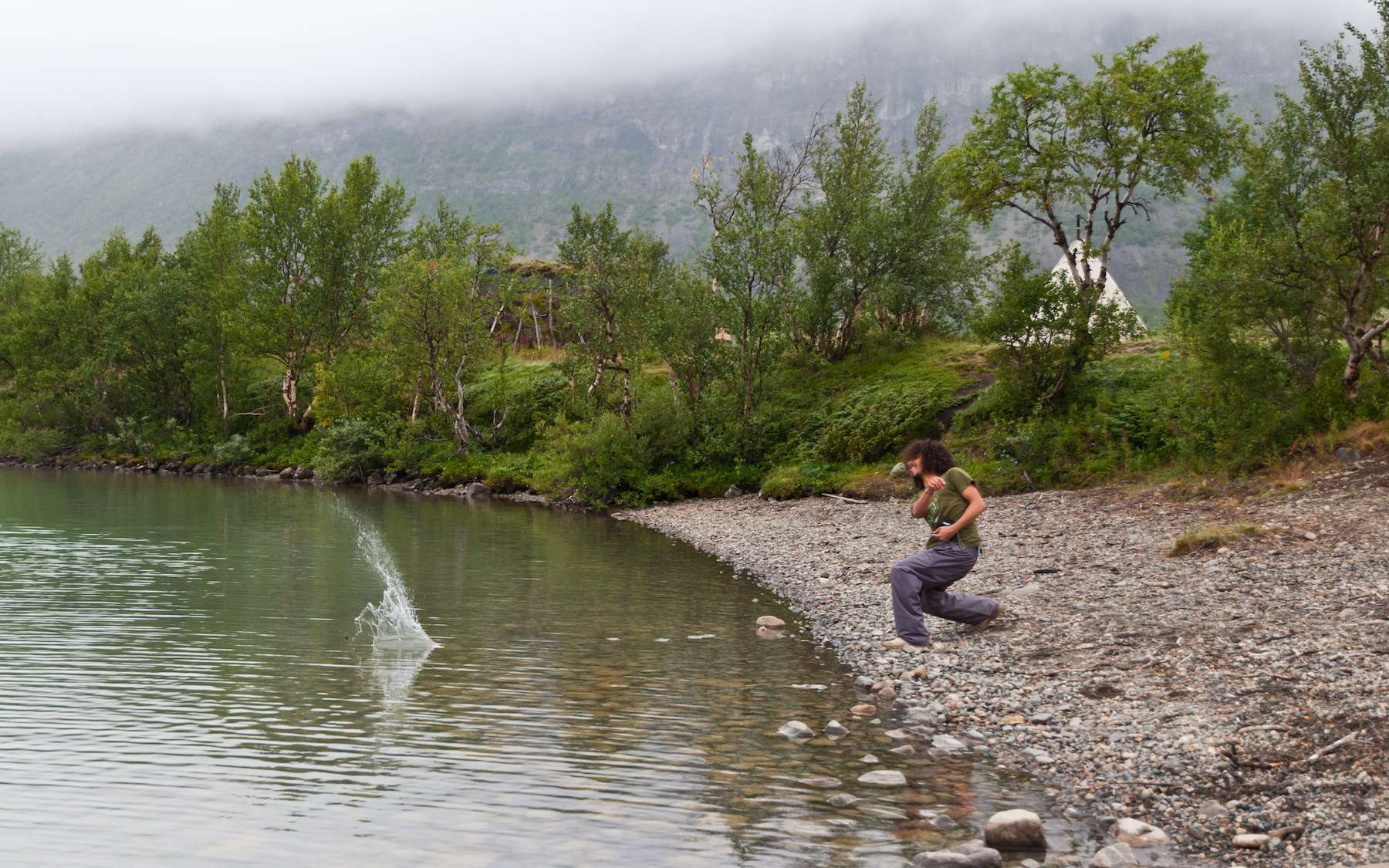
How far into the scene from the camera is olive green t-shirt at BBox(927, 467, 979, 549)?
48.5 ft

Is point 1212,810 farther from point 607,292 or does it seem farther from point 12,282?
point 12,282

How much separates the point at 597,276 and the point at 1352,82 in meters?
30.0

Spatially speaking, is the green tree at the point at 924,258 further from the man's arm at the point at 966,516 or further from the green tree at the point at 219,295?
the green tree at the point at 219,295

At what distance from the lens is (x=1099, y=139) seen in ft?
128

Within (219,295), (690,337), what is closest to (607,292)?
(690,337)

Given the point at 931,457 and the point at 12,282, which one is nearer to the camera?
the point at 931,457

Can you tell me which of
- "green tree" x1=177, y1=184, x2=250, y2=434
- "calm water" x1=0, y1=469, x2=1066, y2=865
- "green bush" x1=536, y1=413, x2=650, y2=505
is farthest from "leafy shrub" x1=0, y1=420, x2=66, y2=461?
"calm water" x1=0, y1=469, x2=1066, y2=865

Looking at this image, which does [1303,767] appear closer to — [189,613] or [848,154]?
[189,613]

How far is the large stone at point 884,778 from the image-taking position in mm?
9852

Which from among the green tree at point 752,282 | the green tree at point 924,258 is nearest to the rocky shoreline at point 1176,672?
the green tree at point 752,282

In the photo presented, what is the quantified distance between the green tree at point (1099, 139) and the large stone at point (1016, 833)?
98.3 feet

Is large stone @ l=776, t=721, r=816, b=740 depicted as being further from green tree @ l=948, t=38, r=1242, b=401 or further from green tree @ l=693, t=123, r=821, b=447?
green tree @ l=693, t=123, r=821, b=447

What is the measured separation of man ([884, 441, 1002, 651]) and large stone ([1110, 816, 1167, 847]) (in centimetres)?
Result: 629

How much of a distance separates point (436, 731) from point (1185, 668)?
8.14 metres
